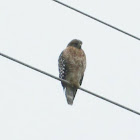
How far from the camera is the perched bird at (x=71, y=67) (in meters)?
9.02

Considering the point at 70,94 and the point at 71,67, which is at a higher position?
the point at 71,67

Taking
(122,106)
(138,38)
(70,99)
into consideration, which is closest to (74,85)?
→ (70,99)

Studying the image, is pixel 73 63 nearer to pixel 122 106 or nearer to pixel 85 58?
pixel 85 58

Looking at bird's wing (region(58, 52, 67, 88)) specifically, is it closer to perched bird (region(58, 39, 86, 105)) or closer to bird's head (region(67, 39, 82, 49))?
perched bird (region(58, 39, 86, 105))

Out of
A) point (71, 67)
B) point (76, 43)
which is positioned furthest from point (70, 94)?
point (76, 43)

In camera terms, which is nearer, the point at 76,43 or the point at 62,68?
the point at 62,68

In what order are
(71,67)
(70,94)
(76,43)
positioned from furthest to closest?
(76,43) < (71,67) < (70,94)

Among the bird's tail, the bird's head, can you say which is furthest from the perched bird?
the bird's head

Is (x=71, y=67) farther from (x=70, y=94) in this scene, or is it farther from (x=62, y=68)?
(x=70, y=94)

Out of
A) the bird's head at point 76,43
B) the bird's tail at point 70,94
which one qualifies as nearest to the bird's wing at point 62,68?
the bird's tail at point 70,94

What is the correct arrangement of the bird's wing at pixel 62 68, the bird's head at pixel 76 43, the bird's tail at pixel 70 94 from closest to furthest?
the bird's tail at pixel 70 94 → the bird's wing at pixel 62 68 → the bird's head at pixel 76 43

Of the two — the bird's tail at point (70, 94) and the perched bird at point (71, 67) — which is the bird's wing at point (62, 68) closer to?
the perched bird at point (71, 67)

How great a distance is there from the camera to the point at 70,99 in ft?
29.6

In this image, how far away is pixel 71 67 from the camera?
925 centimetres
